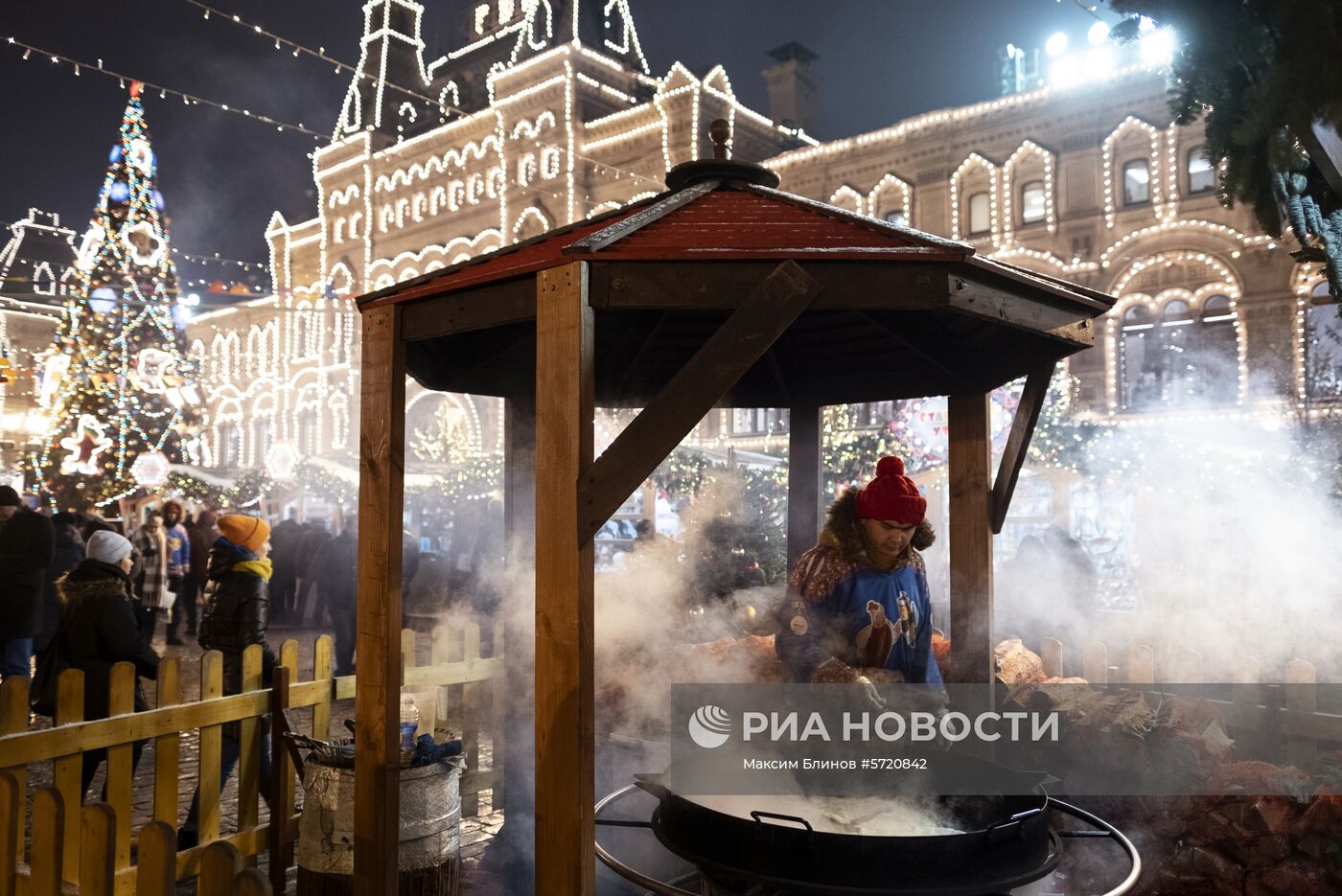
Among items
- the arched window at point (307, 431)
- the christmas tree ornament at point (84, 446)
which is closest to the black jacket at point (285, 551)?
the christmas tree ornament at point (84, 446)

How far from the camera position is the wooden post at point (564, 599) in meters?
3.15

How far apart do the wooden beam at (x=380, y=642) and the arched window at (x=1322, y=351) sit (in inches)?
669

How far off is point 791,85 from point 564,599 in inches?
1206

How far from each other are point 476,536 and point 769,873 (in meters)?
15.0

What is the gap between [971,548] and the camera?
17.1ft

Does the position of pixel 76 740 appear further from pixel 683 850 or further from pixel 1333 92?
pixel 1333 92

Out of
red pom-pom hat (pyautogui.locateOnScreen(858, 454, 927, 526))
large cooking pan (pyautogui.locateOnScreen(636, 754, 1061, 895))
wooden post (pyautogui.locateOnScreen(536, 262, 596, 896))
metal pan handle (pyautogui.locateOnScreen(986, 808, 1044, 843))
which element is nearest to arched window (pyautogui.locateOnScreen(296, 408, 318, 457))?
red pom-pom hat (pyautogui.locateOnScreen(858, 454, 927, 526))

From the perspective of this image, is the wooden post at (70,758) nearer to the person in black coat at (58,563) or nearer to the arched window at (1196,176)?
the person in black coat at (58,563)

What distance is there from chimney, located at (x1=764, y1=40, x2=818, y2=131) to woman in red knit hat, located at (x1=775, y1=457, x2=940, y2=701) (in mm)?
28552

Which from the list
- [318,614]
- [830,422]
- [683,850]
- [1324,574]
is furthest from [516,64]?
[683,850]

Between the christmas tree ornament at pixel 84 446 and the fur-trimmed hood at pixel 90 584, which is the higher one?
the christmas tree ornament at pixel 84 446

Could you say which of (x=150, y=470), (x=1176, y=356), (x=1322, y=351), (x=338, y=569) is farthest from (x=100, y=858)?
(x=1176, y=356)

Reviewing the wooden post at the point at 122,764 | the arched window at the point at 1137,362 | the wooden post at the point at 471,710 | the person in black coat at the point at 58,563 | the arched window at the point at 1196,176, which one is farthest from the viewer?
the arched window at the point at 1137,362

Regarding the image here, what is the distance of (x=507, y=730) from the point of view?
5668mm
